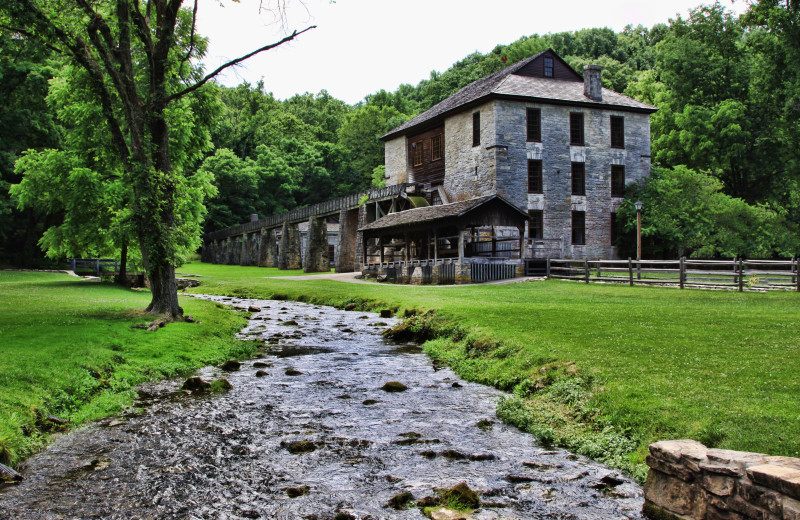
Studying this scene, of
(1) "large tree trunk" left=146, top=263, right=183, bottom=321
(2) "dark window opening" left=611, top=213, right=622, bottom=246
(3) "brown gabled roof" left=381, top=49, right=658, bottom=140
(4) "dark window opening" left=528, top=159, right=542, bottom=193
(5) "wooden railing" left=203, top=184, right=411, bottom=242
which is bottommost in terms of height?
(1) "large tree trunk" left=146, top=263, right=183, bottom=321

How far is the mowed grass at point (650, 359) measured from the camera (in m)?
6.22

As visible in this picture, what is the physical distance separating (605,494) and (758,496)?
66.5 inches

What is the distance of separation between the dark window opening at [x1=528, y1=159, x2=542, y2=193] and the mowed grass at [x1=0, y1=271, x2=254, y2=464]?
26.8 meters

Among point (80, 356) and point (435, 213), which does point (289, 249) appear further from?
point (80, 356)

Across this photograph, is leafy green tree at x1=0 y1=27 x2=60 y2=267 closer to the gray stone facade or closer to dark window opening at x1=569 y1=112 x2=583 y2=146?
the gray stone facade

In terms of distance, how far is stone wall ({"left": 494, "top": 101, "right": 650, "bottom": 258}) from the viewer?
3838 cm

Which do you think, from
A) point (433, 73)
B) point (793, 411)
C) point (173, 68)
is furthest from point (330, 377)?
point (433, 73)

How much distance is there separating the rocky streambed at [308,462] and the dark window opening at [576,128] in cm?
3393

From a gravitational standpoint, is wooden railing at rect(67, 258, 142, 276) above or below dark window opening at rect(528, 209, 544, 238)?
below

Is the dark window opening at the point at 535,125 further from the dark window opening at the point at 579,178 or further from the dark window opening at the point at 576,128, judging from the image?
the dark window opening at the point at 579,178

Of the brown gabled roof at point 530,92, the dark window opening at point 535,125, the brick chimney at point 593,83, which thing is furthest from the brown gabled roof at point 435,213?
the brick chimney at point 593,83

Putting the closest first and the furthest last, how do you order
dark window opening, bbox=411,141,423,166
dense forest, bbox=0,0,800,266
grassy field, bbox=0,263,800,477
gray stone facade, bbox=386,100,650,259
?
1. grassy field, bbox=0,263,800,477
2. dense forest, bbox=0,0,800,266
3. gray stone facade, bbox=386,100,650,259
4. dark window opening, bbox=411,141,423,166

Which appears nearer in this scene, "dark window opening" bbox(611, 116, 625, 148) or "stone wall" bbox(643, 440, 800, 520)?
"stone wall" bbox(643, 440, 800, 520)

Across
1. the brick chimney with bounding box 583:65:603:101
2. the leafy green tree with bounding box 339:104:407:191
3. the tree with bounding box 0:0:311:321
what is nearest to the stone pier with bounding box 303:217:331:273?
the brick chimney with bounding box 583:65:603:101
